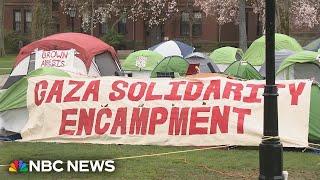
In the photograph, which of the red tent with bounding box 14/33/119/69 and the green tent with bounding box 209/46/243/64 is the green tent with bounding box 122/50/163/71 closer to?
the green tent with bounding box 209/46/243/64

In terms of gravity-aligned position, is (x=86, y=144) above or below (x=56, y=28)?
below

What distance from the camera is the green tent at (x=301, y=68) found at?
1523cm

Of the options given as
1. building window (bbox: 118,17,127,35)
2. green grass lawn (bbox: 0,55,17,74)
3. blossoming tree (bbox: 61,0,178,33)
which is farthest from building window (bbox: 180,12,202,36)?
green grass lawn (bbox: 0,55,17,74)

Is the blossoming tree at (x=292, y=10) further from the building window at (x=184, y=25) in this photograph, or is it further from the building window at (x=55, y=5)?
the building window at (x=55, y=5)

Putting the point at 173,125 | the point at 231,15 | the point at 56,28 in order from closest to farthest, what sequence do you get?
the point at 173,125, the point at 231,15, the point at 56,28

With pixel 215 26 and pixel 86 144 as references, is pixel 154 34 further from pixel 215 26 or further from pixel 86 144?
pixel 86 144

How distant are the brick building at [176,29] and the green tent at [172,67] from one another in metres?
33.6

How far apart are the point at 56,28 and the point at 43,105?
147ft

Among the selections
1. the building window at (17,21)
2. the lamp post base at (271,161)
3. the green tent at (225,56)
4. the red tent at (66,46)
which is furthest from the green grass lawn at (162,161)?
the building window at (17,21)

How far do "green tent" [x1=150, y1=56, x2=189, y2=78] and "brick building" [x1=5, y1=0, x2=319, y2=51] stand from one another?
3363 cm

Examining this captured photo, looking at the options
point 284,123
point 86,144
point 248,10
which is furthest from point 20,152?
point 248,10

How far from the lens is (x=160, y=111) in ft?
38.3

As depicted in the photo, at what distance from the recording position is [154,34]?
54500mm

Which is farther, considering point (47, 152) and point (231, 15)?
point (231, 15)
